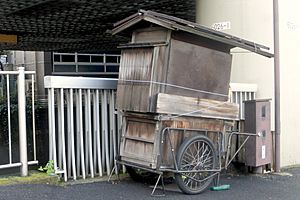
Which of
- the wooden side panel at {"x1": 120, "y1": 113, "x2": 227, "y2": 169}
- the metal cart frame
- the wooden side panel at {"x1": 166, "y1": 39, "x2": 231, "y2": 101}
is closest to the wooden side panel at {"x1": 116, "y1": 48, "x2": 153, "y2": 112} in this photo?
the wooden side panel at {"x1": 120, "y1": 113, "x2": 227, "y2": 169}

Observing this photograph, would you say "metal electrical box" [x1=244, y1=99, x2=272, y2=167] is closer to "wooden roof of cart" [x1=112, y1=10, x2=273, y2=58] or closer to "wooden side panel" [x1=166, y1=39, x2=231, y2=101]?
"wooden side panel" [x1=166, y1=39, x2=231, y2=101]

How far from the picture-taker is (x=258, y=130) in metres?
7.11

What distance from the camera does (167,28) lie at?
557 cm

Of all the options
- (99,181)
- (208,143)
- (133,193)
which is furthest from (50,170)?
(208,143)

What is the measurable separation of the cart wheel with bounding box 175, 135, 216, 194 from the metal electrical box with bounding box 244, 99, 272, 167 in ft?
4.37

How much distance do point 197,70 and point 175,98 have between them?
527 millimetres

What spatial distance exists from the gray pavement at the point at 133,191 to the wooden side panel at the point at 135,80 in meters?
1.06

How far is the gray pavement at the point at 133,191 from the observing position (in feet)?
18.0

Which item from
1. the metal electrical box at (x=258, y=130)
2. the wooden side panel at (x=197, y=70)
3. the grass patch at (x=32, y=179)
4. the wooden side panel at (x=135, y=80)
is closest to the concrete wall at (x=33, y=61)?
the metal electrical box at (x=258, y=130)

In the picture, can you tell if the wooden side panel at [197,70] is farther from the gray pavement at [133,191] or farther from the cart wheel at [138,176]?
the cart wheel at [138,176]

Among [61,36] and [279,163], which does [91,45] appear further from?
[279,163]

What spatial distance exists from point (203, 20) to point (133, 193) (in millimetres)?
3963

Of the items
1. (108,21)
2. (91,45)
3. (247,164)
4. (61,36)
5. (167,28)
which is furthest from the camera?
(91,45)

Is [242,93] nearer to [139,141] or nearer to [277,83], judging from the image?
[277,83]
